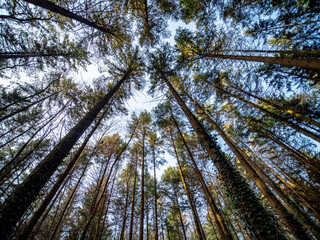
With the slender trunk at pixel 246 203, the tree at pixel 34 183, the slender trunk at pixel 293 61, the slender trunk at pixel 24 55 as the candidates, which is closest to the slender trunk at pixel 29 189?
the tree at pixel 34 183

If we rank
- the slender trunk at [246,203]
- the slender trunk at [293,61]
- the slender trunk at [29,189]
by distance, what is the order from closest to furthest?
the slender trunk at [29,189] → the slender trunk at [246,203] → the slender trunk at [293,61]

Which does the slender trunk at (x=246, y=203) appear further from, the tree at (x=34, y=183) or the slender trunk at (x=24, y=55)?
the slender trunk at (x=24, y=55)

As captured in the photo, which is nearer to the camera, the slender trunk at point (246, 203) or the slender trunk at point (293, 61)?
the slender trunk at point (246, 203)

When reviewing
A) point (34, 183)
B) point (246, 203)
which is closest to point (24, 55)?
point (34, 183)

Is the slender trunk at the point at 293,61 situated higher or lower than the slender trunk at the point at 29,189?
higher

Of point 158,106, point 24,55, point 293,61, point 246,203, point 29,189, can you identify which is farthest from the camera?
point 158,106

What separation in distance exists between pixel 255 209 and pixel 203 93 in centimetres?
671

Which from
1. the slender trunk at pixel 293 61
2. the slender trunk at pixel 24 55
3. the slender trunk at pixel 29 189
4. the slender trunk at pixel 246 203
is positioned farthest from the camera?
the slender trunk at pixel 24 55

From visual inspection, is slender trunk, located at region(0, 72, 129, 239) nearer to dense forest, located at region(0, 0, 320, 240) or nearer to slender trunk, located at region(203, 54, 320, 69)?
dense forest, located at region(0, 0, 320, 240)

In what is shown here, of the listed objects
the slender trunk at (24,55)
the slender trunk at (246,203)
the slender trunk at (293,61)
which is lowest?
the slender trunk at (246,203)

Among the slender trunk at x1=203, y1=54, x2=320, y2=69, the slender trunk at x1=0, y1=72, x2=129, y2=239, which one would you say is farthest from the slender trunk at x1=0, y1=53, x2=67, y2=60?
the slender trunk at x1=203, y1=54, x2=320, y2=69

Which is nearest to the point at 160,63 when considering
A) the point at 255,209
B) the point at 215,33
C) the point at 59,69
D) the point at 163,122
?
the point at 215,33

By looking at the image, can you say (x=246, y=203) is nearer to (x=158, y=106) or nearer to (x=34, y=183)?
(x=34, y=183)

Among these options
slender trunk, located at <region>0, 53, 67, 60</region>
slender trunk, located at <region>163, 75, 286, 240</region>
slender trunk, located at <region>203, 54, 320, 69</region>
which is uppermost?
slender trunk, located at <region>0, 53, 67, 60</region>
